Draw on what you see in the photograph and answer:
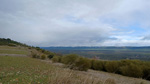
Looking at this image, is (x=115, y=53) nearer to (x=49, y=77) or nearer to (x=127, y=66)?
(x=127, y=66)

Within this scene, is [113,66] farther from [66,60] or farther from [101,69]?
[66,60]

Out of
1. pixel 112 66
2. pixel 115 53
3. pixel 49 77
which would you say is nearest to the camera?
pixel 49 77

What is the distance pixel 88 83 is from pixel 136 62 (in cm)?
2057

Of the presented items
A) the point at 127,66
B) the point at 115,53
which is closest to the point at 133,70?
the point at 127,66

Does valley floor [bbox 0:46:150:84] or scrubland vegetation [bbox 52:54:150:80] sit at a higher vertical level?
valley floor [bbox 0:46:150:84]

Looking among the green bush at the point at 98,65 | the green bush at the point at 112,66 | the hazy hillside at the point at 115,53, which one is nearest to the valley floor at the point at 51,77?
the green bush at the point at 112,66

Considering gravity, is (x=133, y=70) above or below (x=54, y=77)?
below

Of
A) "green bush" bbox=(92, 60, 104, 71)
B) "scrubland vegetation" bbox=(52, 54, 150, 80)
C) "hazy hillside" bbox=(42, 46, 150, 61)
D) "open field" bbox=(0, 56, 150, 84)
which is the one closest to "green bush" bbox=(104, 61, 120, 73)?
"scrubland vegetation" bbox=(52, 54, 150, 80)

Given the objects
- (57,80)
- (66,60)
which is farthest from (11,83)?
(66,60)

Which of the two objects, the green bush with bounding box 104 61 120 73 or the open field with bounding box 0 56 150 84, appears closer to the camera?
the open field with bounding box 0 56 150 84

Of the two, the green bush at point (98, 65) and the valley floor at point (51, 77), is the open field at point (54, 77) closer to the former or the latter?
the valley floor at point (51, 77)

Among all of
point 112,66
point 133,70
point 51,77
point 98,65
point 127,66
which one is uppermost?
point 51,77

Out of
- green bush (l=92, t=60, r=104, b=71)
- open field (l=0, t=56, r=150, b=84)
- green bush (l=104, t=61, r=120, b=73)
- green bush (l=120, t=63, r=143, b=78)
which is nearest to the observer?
open field (l=0, t=56, r=150, b=84)

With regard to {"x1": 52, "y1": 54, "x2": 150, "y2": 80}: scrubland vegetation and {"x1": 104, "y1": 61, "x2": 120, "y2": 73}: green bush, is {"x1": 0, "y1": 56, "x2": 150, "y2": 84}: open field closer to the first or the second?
{"x1": 52, "y1": 54, "x2": 150, "y2": 80}: scrubland vegetation
